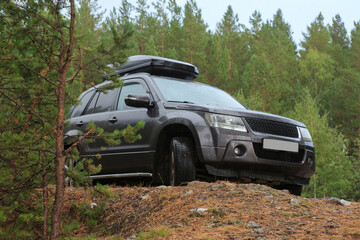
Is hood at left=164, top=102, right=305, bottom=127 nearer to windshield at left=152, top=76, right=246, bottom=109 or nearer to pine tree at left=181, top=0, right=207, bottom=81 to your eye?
windshield at left=152, top=76, right=246, bottom=109

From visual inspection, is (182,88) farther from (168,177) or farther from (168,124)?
A: (168,177)

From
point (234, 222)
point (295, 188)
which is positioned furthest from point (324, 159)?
point (234, 222)

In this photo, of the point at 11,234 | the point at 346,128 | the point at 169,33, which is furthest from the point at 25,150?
the point at 346,128

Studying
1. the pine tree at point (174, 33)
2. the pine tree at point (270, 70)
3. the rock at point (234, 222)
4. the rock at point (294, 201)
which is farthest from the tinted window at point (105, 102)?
the pine tree at point (270, 70)

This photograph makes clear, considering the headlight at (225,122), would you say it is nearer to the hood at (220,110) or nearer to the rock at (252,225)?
the hood at (220,110)

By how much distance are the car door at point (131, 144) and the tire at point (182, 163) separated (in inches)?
22.7

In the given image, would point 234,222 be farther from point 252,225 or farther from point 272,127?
point 272,127

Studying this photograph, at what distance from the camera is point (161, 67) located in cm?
703

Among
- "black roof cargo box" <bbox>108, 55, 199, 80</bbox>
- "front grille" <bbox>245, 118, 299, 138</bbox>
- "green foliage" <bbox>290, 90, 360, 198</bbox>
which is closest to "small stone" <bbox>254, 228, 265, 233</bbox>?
"front grille" <bbox>245, 118, 299, 138</bbox>

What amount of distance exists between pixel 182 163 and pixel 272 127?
1341 mm

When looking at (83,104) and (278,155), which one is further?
(83,104)

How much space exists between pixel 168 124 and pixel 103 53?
1.86 meters

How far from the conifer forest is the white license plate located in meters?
2.24

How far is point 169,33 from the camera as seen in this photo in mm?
33500
